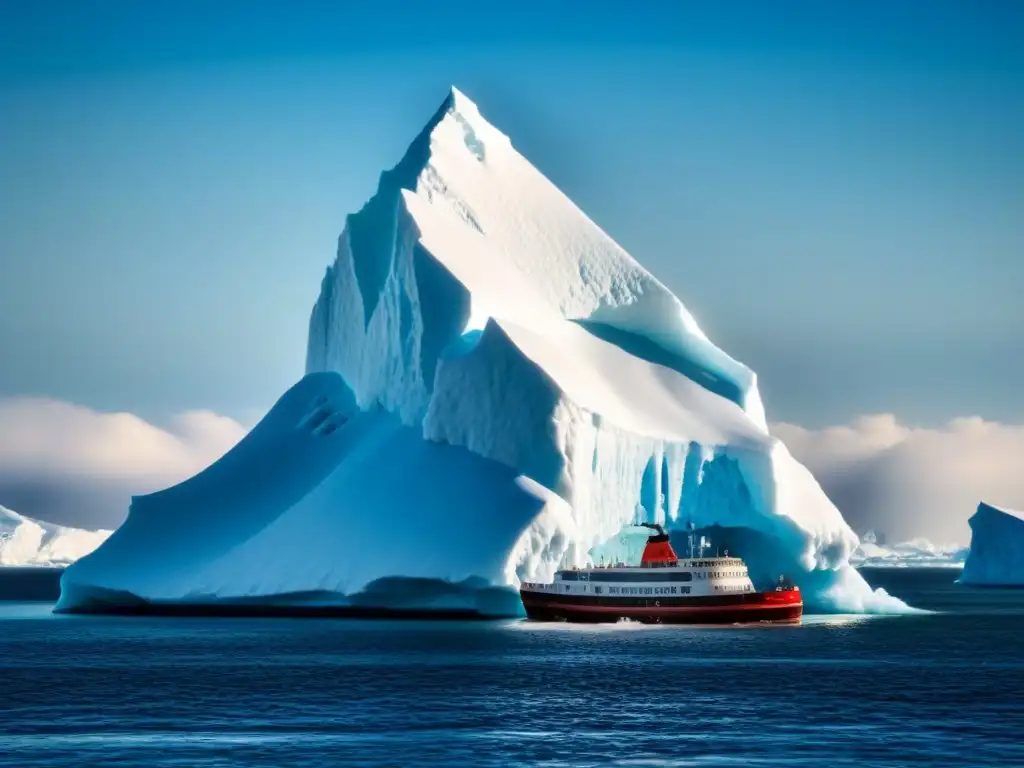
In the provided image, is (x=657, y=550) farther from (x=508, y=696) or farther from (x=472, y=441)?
(x=508, y=696)

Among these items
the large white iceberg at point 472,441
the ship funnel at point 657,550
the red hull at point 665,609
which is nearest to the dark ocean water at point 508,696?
the red hull at point 665,609

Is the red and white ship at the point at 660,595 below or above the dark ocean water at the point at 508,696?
above

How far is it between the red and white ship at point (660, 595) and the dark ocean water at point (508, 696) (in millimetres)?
965

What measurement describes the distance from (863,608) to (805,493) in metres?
5.72

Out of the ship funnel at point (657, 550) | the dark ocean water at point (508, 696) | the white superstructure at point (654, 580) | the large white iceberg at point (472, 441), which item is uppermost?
the large white iceberg at point (472, 441)

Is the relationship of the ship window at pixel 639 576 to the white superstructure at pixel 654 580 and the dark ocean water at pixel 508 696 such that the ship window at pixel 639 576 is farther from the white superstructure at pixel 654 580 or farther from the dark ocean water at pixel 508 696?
the dark ocean water at pixel 508 696

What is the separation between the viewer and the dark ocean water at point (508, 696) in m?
25.2

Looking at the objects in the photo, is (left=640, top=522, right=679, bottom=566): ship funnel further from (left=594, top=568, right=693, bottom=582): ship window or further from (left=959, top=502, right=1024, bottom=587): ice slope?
(left=959, top=502, right=1024, bottom=587): ice slope

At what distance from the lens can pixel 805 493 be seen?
55.5 meters

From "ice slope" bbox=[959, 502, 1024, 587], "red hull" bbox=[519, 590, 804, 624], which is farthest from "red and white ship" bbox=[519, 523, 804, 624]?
"ice slope" bbox=[959, 502, 1024, 587]

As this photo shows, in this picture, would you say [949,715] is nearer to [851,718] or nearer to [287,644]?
[851,718]

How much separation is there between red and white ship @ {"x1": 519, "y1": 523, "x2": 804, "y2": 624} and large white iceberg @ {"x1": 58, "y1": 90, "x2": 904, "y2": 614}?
0.94 meters

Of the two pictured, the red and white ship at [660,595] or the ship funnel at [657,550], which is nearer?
the red and white ship at [660,595]

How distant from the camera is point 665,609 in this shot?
51.1 meters
